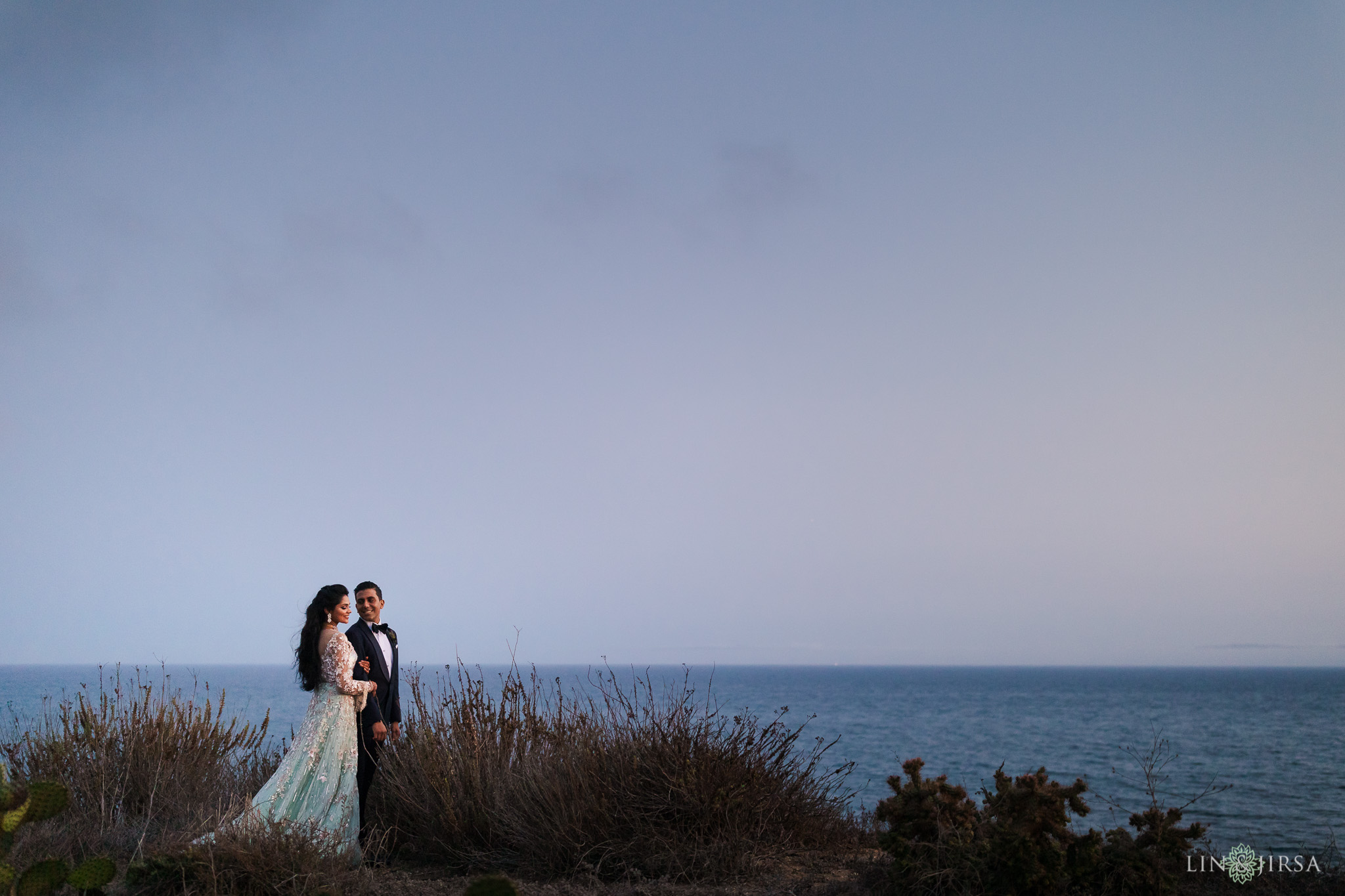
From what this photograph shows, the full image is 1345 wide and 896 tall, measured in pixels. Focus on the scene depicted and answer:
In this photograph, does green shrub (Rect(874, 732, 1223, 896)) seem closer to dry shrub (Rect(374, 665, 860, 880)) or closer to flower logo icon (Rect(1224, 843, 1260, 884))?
flower logo icon (Rect(1224, 843, 1260, 884))

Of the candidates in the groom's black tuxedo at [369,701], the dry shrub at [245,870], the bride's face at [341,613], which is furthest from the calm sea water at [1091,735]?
the dry shrub at [245,870]

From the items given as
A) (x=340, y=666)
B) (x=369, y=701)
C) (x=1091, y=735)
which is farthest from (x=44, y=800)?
(x=1091, y=735)

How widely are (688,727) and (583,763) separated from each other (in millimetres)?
758

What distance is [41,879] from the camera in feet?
10.8

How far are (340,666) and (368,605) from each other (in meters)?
0.63

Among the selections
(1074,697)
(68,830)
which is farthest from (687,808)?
(1074,697)

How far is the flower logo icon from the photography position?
A: 5.04 m

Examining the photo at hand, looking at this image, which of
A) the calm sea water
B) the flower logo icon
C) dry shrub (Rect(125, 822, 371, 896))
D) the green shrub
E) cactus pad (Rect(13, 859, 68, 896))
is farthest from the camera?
the calm sea water

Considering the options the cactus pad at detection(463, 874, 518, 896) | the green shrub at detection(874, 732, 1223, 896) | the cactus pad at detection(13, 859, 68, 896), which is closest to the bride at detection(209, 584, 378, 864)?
the cactus pad at detection(13, 859, 68, 896)

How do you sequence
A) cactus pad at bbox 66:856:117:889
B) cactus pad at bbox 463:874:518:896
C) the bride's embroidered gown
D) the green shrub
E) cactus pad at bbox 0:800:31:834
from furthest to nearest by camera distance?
the bride's embroidered gown → the green shrub → cactus pad at bbox 66:856:117:889 → cactus pad at bbox 0:800:31:834 → cactus pad at bbox 463:874:518:896

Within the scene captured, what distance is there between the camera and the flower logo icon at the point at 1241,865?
504 centimetres

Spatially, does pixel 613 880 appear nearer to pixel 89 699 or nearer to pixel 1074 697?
pixel 89 699

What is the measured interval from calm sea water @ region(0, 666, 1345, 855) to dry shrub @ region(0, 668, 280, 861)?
1.14 ft

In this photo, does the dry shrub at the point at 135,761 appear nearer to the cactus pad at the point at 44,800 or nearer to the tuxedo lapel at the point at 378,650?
the tuxedo lapel at the point at 378,650
